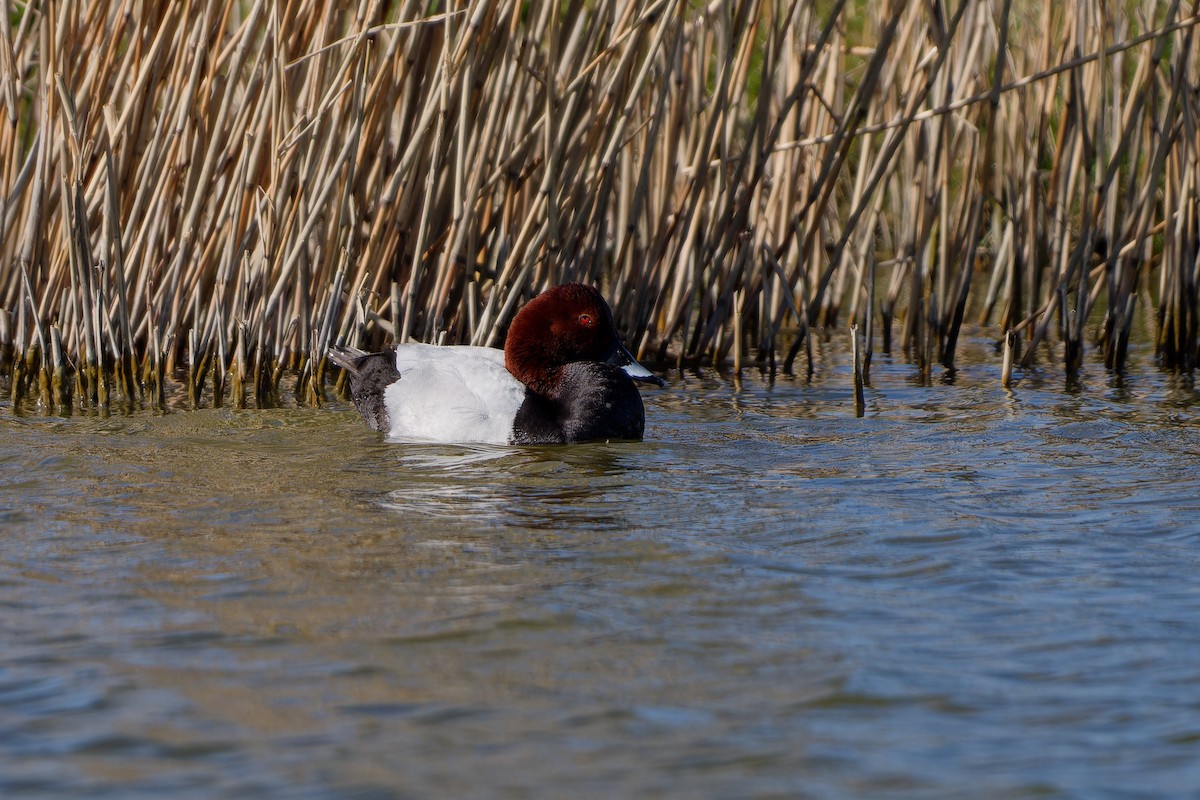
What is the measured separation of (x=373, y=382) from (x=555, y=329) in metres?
0.79

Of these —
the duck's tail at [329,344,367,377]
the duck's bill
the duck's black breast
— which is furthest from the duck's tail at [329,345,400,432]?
the duck's bill

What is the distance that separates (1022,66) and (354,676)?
680cm

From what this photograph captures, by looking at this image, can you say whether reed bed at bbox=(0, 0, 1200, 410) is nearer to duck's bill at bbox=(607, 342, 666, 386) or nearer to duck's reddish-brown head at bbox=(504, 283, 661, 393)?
duck's reddish-brown head at bbox=(504, 283, 661, 393)

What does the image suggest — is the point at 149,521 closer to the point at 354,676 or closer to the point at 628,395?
the point at 354,676

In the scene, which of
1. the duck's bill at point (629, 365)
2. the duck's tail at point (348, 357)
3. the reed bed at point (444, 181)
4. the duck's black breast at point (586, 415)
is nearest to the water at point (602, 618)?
the duck's black breast at point (586, 415)

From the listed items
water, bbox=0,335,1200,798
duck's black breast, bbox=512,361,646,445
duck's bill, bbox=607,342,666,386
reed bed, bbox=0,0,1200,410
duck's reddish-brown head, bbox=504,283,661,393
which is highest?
reed bed, bbox=0,0,1200,410

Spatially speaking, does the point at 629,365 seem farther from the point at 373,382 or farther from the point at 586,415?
the point at 373,382

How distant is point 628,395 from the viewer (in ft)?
19.5

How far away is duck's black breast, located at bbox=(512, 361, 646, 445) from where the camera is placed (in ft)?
19.3

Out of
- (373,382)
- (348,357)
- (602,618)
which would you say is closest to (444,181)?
(348,357)

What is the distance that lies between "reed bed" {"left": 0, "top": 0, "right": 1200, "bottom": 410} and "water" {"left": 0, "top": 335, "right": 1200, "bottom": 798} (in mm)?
1031

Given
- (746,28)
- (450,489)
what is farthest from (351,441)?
(746,28)

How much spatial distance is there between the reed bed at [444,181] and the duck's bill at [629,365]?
1.98 feet

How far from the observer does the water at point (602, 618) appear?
110 inches
